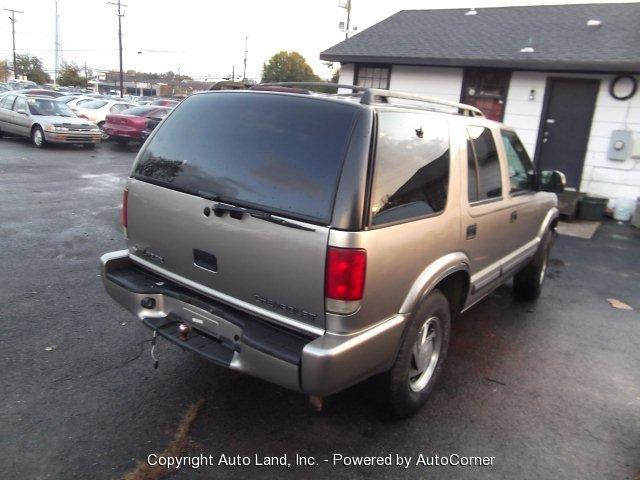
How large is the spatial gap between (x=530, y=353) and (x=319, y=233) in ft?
9.19

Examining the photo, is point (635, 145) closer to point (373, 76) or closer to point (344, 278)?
point (373, 76)

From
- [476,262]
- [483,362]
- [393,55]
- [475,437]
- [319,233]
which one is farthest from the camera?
[393,55]

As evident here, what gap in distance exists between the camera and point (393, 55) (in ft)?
43.2

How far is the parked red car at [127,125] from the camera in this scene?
17.7 meters

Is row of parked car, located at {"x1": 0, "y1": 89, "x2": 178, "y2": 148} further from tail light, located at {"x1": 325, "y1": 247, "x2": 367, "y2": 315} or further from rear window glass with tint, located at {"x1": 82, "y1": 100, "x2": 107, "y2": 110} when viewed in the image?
tail light, located at {"x1": 325, "y1": 247, "x2": 367, "y2": 315}

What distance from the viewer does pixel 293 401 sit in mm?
3281

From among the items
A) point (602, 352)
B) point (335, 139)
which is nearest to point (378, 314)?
point (335, 139)

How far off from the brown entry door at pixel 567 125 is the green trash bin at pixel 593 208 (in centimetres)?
94

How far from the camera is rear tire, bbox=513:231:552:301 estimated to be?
535 cm

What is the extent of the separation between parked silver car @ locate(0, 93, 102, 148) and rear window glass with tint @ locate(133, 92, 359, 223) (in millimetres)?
14332

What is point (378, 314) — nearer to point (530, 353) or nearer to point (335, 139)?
point (335, 139)

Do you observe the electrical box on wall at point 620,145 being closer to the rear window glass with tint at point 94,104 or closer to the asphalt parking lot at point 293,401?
the asphalt parking lot at point 293,401

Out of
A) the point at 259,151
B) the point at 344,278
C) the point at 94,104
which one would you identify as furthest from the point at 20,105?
the point at 344,278

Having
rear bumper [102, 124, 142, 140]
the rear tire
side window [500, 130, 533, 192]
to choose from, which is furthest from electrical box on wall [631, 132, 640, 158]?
rear bumper [102, 124, 142, 140]
